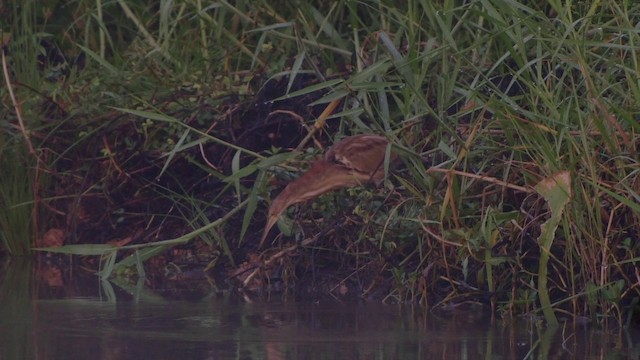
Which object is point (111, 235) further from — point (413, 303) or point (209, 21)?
point (413, 303)

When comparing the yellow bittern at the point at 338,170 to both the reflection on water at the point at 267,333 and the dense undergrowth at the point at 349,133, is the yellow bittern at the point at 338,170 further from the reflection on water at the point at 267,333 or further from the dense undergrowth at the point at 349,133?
the reflection on water at the point at 267,333

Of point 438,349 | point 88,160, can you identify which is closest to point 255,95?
point 88,160

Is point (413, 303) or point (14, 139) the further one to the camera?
point (14, 139)

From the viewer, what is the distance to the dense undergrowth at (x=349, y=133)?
4.22 m

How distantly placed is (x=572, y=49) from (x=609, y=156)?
0.37m

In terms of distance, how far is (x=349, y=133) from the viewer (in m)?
5.19

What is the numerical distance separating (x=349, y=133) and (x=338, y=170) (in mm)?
545

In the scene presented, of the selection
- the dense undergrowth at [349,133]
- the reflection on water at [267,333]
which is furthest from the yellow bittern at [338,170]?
the reflection on water at [267,333]

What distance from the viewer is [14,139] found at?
5805 millimetres

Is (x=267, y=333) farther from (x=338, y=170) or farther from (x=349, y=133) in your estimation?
(x=349, y=133)

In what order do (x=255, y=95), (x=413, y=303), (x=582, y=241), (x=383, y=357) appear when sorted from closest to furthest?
(x=383, y=357) → (x=582, y=241) → (x=413, y=303) → (x=255, y=95)

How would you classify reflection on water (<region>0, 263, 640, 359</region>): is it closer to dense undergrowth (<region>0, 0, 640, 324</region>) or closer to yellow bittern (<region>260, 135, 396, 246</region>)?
dense undergrowth (<region>0, 0, 640, 324</region>)

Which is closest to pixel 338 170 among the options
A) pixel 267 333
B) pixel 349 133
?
pixel 349 133

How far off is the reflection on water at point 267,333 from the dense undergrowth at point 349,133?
172mm
